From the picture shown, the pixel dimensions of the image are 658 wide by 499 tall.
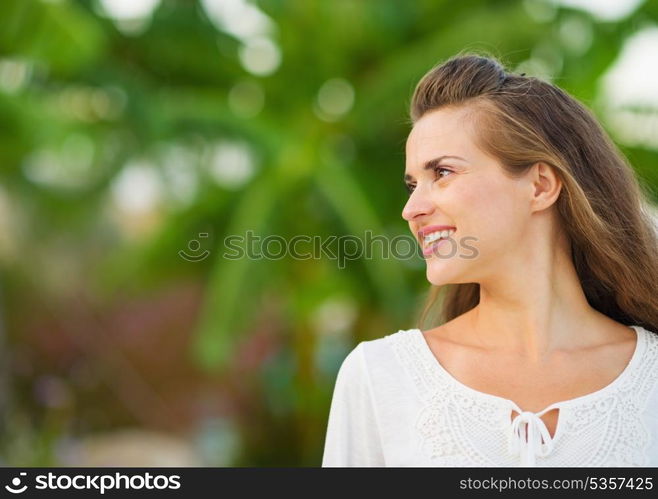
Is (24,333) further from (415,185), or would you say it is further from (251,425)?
(415,185)

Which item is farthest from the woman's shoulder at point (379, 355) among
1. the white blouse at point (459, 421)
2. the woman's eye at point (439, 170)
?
the woman's eye at point (439, 170)

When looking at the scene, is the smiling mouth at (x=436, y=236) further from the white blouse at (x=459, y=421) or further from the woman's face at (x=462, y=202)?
the white blouse at (x=459, y=421)

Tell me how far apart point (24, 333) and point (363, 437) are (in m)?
9.56

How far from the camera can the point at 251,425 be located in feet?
34.4

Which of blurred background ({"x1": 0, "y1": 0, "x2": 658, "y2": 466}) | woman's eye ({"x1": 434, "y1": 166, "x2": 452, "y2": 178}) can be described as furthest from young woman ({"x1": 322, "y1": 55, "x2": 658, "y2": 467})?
blurred background ({"x1": 0, "y1": 0, "x2": 658, "y2": 466})

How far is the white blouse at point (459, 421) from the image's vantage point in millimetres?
2094

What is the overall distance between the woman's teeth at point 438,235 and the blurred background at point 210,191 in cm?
546

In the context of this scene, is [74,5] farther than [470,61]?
Yes

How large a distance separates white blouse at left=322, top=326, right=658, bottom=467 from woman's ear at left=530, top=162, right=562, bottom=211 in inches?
18.1

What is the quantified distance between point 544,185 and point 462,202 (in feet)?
0.90

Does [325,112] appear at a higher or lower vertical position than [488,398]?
higher

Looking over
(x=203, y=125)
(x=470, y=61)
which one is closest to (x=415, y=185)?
(x=470, y=61)

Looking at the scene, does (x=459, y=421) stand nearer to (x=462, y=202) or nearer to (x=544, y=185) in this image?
(x=462, y=202)

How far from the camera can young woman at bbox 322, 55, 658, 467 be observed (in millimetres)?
2127
